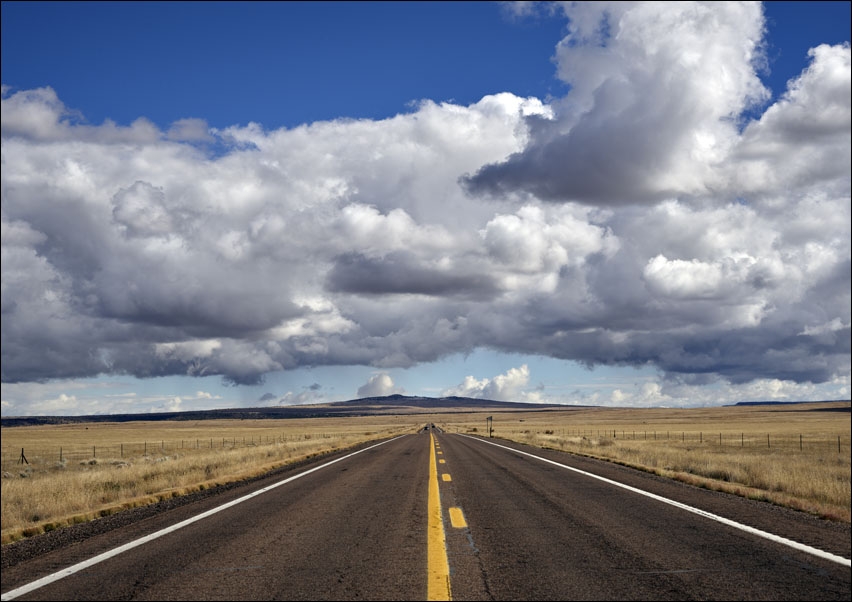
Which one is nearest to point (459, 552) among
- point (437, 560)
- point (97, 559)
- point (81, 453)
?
point (437, 560)

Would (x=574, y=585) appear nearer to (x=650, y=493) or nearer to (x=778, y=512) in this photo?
(x=778, y=512)

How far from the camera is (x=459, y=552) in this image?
7742 mm

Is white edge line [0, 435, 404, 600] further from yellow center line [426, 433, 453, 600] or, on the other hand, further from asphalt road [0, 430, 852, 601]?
yellow center line [426, 433, 453, 600]

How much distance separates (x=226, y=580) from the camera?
655 cm

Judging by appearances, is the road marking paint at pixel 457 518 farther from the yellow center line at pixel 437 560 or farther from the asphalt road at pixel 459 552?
the yellow center line at pixel 437 560

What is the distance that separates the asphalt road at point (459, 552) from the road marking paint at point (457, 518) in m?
0.05

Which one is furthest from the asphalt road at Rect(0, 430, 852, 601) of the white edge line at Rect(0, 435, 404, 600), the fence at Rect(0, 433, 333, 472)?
the fence at Rect(0, 433, 333, 472)

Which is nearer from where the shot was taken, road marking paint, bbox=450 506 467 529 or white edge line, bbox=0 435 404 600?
white edge line, bbox=0 435 404 600

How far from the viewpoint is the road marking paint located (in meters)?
9.72

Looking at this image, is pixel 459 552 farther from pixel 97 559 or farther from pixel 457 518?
pixel 97 559

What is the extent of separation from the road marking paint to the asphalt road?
0.05 metres

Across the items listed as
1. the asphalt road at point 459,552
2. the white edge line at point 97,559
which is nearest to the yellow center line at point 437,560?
the asphalt road at point 459,552

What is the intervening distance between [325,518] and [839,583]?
23.3ft

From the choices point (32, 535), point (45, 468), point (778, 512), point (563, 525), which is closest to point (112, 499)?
point (32, 535)
